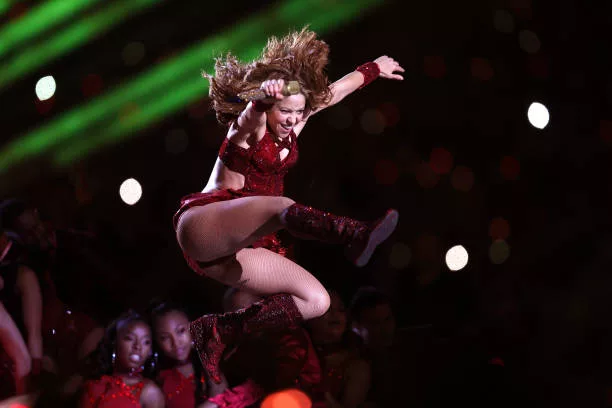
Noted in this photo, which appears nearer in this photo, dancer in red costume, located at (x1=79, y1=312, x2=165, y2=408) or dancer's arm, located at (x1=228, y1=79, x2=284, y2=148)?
dancer's arm, located at (x1=228, y1=79, x2=284, y2=148)

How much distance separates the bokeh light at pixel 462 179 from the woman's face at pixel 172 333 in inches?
73.4

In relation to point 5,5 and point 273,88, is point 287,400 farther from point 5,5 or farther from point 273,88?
point 5,5

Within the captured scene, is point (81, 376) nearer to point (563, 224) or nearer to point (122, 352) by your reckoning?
point (122, 352)

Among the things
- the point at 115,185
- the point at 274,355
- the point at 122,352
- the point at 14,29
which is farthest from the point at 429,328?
the point at 14,29

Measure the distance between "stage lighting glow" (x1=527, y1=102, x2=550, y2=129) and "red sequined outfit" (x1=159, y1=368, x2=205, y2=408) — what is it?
2.45 metres

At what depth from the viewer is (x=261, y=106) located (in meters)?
3.16

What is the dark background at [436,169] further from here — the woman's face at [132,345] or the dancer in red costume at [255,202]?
the dancer in red costume at [255,202]

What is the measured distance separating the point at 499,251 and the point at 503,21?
135 centimetres

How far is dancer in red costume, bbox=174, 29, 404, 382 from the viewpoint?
314 centimetres

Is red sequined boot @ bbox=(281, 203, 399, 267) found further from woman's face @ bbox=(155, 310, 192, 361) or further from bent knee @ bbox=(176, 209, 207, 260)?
woman's face @ bbox=(155, 310, 192, 361)

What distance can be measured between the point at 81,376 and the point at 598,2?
354 centimetres

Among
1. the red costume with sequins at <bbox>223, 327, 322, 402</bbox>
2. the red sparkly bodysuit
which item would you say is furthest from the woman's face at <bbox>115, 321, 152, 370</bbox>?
the red sparkly bodysuit

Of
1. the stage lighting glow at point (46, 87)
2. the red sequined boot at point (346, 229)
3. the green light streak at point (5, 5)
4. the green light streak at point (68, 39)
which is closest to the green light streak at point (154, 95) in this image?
the stage lighting glow at point (46, 87)

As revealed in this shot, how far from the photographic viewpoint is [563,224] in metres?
5.14
